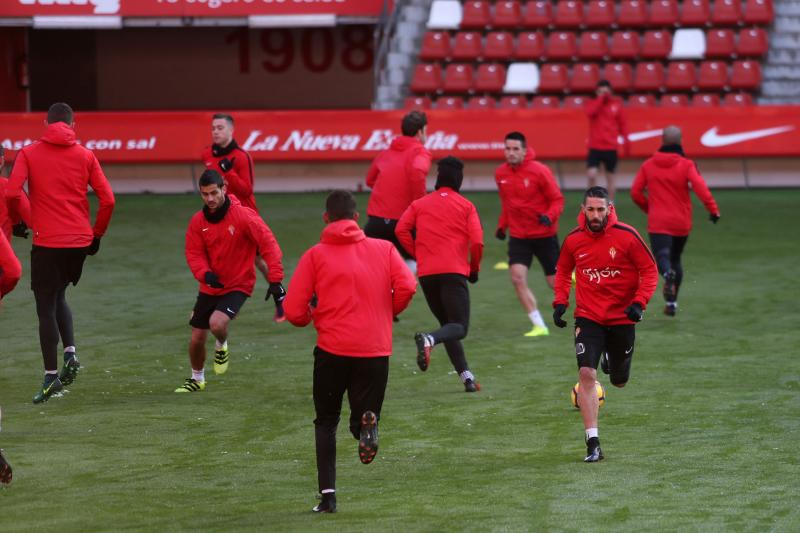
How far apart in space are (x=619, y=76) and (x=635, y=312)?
2090 centimetres

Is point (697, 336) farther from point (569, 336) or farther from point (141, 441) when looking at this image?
point (141, 441)

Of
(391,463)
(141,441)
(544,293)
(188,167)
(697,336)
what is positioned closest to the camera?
(391,463)

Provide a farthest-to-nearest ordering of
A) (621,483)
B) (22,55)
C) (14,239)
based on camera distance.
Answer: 1. (22,55)
2. (14,239)
3. (621,483)

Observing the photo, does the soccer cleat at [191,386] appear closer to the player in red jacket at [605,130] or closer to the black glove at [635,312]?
the black glove at [635,312]

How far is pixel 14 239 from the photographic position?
22156 mm

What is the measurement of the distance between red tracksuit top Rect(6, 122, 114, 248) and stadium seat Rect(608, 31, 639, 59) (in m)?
20.0

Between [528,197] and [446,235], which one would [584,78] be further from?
[446,235]

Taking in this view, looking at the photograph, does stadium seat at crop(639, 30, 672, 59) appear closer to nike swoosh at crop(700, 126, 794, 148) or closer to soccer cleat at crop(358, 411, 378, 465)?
nike swoosh at crop(700, 126, 794, 148)

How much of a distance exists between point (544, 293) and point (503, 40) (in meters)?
13.7

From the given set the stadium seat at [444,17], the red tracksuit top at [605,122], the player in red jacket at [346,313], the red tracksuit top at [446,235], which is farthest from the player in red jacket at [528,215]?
the stadium seat at [444,17]

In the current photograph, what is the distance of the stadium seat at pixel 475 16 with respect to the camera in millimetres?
30688

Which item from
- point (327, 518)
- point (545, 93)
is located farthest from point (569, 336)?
point (545, 93)

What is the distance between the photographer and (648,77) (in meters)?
29.8

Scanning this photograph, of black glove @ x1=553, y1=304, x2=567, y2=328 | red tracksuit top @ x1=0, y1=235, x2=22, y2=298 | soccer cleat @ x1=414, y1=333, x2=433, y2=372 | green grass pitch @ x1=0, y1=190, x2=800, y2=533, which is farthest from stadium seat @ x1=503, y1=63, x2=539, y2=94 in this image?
red tracksuit top @ x1=0, y1=235, x2=22, y2=298
